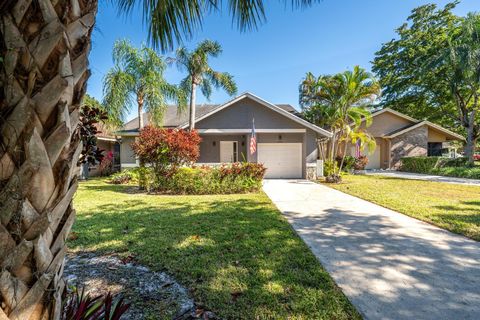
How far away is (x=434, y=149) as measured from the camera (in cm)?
2375

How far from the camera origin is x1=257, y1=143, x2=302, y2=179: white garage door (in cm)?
1692

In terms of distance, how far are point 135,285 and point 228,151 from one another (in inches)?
589

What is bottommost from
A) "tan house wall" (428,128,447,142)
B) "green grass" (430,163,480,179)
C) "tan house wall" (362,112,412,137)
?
"green grass" (430,163,480,179)

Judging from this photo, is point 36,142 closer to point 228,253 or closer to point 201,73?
point 228,253

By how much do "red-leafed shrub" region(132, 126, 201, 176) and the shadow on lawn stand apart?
6.62 m

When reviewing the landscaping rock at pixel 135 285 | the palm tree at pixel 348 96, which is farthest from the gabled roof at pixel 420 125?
the landscaping rock at pixel 135 285

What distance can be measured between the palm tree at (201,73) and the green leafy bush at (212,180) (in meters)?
4.72

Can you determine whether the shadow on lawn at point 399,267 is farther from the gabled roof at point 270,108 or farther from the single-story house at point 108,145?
the single-story house at point 108,145

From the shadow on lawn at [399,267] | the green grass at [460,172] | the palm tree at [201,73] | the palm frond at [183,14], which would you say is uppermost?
the palm tree at [201,73]

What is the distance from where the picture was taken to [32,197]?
3.09 feet

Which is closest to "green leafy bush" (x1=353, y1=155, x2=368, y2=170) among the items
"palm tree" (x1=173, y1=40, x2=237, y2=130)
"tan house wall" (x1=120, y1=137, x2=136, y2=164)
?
"palm tree" (x1=173, y1=40, x2=237, y2=130)

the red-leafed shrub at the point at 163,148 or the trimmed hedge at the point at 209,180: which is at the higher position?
the red-leafed shrub at the point at 163,148

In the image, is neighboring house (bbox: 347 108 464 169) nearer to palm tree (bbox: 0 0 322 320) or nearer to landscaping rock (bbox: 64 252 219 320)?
landscaping rock (bbox: 64 252 219 320)

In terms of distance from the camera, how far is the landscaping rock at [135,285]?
2.53 metres
